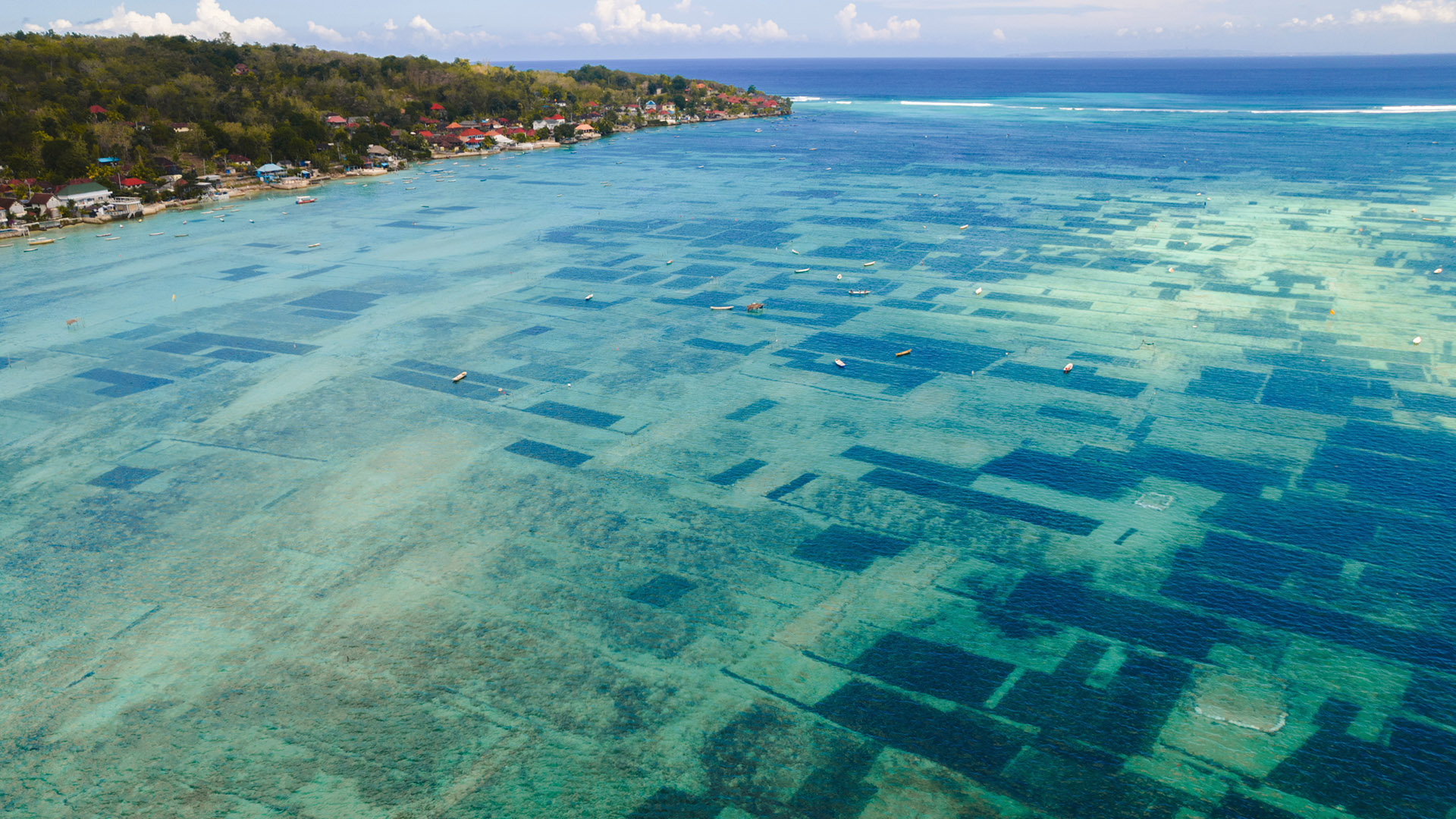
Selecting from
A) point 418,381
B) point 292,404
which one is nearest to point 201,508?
point 292,404

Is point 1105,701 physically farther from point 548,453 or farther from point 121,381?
point 121,381

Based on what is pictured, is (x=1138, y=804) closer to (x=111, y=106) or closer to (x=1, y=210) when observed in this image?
(x=1, y=210)

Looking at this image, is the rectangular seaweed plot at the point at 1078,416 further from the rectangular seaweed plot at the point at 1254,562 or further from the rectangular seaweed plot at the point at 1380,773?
the rectangular seaweed plot at the point at 1380,773

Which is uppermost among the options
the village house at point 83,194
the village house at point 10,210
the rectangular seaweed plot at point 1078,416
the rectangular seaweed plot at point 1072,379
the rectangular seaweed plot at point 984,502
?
the village house at point 83,194

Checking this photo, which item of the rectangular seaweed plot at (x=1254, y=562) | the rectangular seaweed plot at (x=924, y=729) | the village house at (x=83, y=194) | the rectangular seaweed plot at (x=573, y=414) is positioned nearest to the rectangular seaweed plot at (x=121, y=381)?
the rectangular seaweed plot at (x=573, y=414)

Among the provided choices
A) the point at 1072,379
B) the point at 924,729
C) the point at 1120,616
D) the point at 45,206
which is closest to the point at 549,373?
the point at 1072,379
